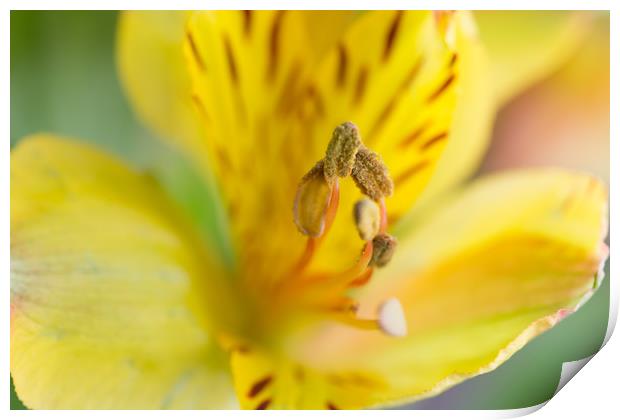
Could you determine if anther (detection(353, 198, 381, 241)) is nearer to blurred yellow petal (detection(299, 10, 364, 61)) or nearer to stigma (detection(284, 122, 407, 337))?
stigma (detection(284, 122, 407, 337))

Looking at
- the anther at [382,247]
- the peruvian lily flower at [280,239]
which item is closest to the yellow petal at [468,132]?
the peruvian lily flower at [280,239]

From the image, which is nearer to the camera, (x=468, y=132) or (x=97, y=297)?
(x=97, y=297)

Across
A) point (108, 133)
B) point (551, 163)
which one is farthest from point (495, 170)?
point (108, 133)

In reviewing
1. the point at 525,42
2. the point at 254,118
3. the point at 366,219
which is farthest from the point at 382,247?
the point at 525,42

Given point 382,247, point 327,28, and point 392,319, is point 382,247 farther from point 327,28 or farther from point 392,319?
point 327,28

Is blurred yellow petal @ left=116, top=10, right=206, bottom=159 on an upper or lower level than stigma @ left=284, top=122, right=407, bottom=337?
upper

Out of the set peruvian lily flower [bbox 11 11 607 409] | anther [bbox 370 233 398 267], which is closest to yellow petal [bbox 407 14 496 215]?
peruvian lily flower [bbox 11 11 607 409]
